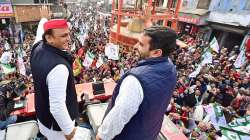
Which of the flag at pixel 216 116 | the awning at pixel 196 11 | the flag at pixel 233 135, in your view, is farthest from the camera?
the awning at pixel 196 11

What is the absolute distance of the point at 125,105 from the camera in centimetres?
157

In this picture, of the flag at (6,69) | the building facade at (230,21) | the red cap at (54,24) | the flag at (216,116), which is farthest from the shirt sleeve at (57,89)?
the building facade at (230,21)

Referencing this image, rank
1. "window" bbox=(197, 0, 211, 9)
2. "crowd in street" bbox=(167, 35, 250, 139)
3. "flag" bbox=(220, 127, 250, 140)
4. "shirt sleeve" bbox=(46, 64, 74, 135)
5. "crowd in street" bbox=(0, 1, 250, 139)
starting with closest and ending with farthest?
"shirt sleeve" bbox=(46, 64, 74, 135) < "flag" bbox=(220, 127, 250, 140) < "crowd in street" bbox=(167, 35, 250, 139) < "crowd in street" bbox=(0, 1, 250, 139) < "window" bbox=(197, 0, 211, 9)

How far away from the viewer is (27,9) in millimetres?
19156

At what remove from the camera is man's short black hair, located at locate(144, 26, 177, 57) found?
1.65 metres

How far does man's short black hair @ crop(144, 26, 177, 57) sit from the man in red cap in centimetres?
86

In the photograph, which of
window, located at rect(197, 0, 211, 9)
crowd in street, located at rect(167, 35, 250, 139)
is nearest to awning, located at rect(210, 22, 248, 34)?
window, located at rect(197, 0, 211, 9)

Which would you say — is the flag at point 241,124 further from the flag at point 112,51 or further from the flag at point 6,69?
the flag at point 6,69

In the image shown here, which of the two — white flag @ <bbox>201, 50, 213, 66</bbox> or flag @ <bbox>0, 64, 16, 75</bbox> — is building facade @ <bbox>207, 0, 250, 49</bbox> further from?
flag @ <bbox>0, 64, 16, 75</bbox>

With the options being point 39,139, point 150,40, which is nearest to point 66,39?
point 150,40

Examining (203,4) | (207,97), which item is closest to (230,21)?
(203,4)

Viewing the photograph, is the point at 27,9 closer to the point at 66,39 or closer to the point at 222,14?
the point at 222,14

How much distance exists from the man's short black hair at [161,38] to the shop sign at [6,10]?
19.4m

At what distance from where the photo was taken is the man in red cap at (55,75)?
1849mm
